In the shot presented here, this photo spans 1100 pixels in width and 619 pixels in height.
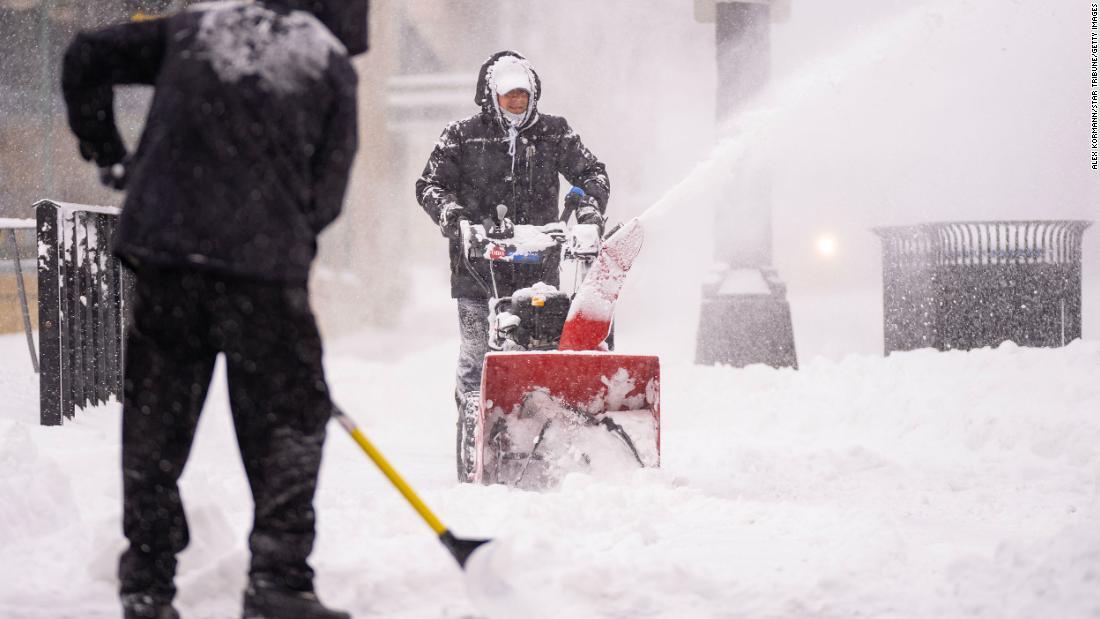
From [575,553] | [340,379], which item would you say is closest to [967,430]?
[575,553]

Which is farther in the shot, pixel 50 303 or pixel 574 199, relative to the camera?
pixel 50 303

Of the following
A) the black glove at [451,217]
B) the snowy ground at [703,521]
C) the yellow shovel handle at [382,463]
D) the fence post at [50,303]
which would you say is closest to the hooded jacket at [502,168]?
the black glove at [451,217]

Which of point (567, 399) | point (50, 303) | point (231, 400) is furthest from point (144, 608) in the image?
point (50, 303)

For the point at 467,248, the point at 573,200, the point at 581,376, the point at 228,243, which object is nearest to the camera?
the point at 228,243

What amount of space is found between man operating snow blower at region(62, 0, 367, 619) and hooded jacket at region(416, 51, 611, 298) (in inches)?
114

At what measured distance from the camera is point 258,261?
2730 millimetres

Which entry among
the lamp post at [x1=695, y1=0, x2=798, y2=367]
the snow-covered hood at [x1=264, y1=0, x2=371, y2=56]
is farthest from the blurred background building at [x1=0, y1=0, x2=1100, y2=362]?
the snow-covered hood at [x1=264, y1=0, x2=371, y2=56]

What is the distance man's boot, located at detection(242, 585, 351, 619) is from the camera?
2773mm

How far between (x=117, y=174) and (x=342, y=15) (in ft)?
2.37

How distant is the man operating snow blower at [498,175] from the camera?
18.9ft

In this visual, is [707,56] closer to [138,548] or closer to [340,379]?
[340,379]

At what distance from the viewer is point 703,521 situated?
4.42m

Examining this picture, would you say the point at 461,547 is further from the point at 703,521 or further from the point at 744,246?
the point at 744,246

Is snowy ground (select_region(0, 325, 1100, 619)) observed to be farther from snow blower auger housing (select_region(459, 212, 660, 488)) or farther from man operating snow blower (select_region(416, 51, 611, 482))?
man operating snow blower (select_region(416, 51, 611, 482))
